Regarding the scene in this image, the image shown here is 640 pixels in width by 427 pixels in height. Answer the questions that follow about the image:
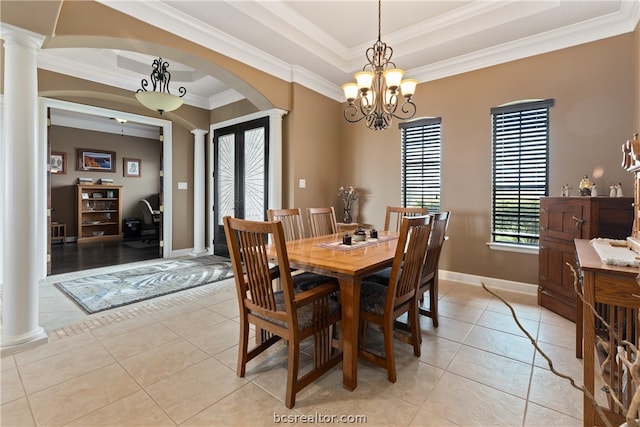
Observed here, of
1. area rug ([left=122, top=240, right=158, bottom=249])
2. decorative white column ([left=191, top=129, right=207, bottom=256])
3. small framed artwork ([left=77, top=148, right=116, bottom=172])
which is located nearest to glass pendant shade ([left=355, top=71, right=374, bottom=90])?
decorative white column ([left=191, top=129, right=207, bottom=256])

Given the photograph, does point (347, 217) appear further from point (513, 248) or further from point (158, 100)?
point (158, 100)

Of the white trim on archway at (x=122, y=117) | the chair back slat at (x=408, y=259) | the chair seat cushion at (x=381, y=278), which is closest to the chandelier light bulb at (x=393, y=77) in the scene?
the chair back slat at (x=408, y=259)

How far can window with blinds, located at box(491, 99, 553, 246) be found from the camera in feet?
10.8

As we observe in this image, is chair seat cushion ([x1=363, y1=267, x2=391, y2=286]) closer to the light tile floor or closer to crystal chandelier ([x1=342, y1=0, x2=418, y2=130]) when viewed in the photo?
the light tile floor

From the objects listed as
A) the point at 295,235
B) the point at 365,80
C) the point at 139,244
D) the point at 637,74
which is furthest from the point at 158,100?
the point at 637,74

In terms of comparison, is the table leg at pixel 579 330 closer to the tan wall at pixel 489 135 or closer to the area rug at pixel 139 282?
the tan wall at pixel 489 135

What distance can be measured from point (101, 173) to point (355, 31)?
7252mm

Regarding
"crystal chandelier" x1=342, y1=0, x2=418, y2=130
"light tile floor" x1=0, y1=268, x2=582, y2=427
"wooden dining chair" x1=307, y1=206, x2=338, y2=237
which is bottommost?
"light tile floor" x1=0, y1=268, x2=582, y2=427

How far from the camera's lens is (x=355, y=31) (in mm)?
3439

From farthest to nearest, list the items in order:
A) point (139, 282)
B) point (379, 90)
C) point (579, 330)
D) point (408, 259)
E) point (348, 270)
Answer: point (139, 282)
point (379, 90)
point (579, 330)
point (408, 259)
point (348, 270)

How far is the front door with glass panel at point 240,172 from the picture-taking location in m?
4.62

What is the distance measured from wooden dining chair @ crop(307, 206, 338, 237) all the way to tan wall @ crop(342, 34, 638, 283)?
1.38 meters

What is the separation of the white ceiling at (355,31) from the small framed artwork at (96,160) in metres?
4.01

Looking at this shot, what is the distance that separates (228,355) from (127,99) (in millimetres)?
4195
